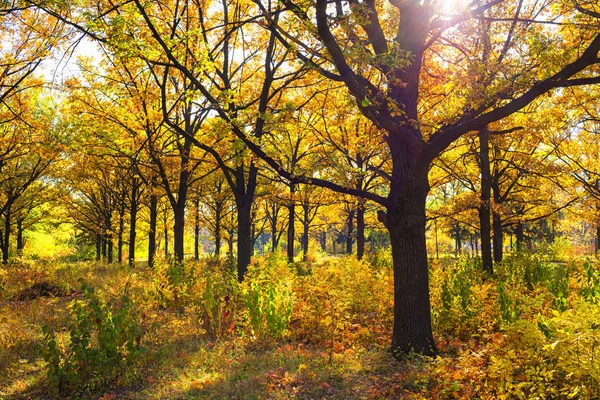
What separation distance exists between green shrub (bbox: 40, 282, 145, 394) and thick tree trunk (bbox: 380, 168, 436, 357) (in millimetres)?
3454

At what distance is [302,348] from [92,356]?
9.59 feet

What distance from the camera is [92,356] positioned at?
4590mm

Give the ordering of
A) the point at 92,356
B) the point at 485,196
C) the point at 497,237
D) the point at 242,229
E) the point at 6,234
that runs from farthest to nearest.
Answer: the point at 6,234
the point at 497,237
the point at 242,229
the point at 485,196
the point at 92,356

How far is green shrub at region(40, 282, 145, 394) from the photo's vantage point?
14.3 feet

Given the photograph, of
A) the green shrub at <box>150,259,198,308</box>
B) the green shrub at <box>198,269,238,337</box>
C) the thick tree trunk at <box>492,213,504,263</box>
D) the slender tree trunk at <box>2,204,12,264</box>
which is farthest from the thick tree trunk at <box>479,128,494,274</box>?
the slender tree trunk at <box>2,204,12,264</box>

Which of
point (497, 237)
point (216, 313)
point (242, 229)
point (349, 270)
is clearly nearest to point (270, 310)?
point (216, 313)

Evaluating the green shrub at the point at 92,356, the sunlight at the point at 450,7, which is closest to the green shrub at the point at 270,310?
the green shrub at the point at 92,356

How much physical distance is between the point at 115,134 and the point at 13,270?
6335mm

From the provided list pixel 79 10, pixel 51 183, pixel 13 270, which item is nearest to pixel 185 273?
pixel 79 10

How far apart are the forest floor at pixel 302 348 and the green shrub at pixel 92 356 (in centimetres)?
1

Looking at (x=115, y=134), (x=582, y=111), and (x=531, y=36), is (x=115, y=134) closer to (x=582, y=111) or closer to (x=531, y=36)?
(x=531, y=36)

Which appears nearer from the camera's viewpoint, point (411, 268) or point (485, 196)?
point (411, 268)

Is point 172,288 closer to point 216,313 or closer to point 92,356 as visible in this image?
point 216,313

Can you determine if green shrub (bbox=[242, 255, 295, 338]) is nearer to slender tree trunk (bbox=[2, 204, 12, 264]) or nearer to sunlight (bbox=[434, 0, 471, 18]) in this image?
sunlight (bbox=[434, 0, 471, 18])
